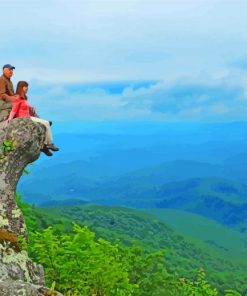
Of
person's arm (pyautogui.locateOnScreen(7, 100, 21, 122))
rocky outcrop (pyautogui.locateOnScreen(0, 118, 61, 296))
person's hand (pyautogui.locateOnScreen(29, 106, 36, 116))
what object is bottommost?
rocky outcrop (pyautogui.locateOnScreen(0, 118, 61, 296))

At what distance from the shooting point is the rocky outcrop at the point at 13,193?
55.3 feet

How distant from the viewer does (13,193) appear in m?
19.6

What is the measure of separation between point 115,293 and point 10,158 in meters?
6.76

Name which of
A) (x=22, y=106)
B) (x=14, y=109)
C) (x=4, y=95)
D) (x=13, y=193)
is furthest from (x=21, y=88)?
(x=13, y=193)

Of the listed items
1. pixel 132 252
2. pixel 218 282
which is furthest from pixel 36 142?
pixel 218 282

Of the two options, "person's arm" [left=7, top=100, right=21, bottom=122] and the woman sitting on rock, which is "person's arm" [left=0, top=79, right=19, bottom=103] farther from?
"person's arm" [left=7, top=100, right=21, bottom=122]

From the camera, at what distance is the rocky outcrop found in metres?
16.9

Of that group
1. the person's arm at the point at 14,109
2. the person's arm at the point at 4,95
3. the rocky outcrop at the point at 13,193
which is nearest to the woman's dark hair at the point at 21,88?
the person's arm at the point at 14,109

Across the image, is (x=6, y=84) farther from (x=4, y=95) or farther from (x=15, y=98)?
(x=15, y=98)

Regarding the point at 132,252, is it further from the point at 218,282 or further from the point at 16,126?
the point at 218,282

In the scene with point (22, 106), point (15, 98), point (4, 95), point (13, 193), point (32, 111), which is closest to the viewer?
point (13, 193)

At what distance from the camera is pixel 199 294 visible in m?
32.5

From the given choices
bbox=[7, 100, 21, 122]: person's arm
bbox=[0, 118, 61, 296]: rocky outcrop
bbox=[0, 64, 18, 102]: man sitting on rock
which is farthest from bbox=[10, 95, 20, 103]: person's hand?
bbox=[0, 118, 61, 296]: rocky outcrop

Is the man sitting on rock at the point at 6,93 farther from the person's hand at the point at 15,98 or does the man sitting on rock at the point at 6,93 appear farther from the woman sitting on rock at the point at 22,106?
the woman sitting on rock at the point at 22,106
